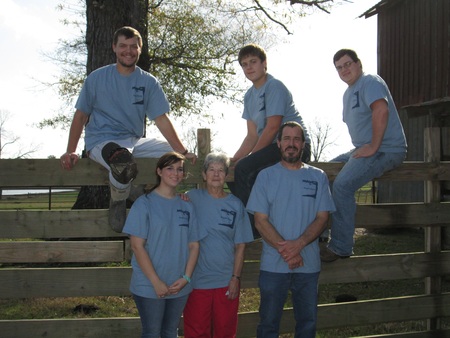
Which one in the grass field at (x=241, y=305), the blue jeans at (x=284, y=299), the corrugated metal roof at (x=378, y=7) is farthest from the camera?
the corrugated metal roof at (x=378, y=7)

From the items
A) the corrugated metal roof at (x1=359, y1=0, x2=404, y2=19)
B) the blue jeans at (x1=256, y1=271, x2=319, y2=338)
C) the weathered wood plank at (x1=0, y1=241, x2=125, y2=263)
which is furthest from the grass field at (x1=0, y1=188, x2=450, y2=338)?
the corrugated metal roof at (x1=359, y1=0, x2=404, y2=19)

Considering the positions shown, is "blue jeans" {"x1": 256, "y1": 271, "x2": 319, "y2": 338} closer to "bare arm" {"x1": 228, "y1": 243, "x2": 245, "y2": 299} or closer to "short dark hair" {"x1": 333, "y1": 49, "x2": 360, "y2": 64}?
"bare arm" {"x1": 228, "y1": 243, "x2": 245, "y2": 299}

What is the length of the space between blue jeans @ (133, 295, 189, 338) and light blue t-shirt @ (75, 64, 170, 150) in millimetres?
1441

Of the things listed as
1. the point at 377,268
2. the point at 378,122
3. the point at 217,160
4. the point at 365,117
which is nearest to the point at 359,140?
the point at 365,117

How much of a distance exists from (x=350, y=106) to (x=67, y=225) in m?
2.75

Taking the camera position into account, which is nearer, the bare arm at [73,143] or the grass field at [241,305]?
the bare arm at [73,143]

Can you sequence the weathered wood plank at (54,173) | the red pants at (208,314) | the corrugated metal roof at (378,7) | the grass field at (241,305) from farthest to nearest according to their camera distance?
the corrugated metal roof at (378,7)
the grass field at (241,305)
the weathered wood plank at (54,173)
the red pants at (208,314)

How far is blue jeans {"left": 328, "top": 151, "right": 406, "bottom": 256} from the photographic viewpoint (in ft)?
15.8

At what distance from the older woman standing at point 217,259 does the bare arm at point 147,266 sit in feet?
1.18

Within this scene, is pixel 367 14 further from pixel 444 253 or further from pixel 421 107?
pixel 444 253

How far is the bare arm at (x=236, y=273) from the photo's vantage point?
411 centimetres

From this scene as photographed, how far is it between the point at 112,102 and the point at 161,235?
52.3 inches

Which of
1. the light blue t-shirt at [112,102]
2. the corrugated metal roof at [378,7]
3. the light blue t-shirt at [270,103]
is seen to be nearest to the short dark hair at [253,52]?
the light blue t-shirt at [270,103]

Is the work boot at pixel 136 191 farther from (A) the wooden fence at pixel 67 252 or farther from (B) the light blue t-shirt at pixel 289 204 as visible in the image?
(B) the light blue t-shirt at pixel 289 204
